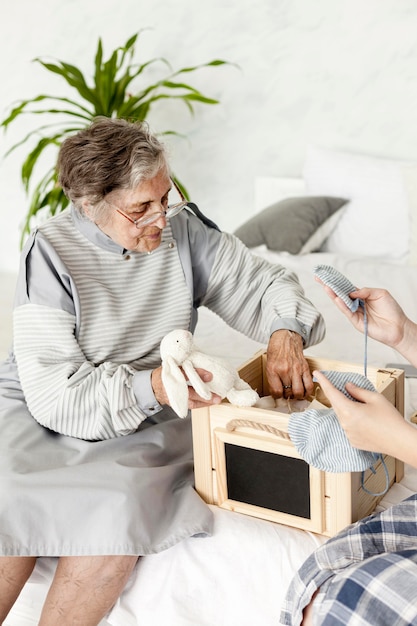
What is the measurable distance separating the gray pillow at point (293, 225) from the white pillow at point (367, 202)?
0.06 m

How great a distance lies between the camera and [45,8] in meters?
3.54

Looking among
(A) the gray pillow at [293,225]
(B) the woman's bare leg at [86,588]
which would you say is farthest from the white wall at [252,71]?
(B) the woman's bare leg at [86,588]

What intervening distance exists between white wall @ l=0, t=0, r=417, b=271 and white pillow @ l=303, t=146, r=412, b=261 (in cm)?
19

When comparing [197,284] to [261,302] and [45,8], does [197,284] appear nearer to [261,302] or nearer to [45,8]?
[261,302]

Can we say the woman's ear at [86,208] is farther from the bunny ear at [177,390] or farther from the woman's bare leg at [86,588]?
the woman's bare leg at [86,588]

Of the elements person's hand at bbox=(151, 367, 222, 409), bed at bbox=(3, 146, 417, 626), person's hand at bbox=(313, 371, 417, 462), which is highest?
person's hand at bbox=(313, 371, 417, 462)

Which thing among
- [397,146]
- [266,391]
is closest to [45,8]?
[397,146]

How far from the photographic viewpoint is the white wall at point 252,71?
304cm

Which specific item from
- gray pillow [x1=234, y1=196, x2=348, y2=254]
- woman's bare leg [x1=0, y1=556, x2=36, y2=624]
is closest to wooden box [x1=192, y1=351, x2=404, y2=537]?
woman's bare leg [x1=0, y1=556, x2=36, y2=624]

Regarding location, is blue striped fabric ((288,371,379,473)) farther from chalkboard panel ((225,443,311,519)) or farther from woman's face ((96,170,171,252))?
woman's face ((96,170,171,252))

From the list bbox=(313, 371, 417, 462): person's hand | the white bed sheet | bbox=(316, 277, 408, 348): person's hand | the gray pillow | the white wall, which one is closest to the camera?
bbox=(313, 371, 417, 462): person's hand

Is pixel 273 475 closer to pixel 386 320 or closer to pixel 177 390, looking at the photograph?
pixel 177 390

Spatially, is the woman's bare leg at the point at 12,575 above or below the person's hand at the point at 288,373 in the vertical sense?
below

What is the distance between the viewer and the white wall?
3037mm
